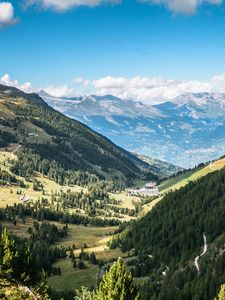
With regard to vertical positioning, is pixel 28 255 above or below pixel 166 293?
above

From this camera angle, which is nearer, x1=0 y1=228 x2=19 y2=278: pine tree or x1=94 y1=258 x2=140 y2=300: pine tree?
x1=94 y1=258 x2=140 y2=300: pine tree

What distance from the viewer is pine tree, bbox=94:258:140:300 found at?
7150 cm

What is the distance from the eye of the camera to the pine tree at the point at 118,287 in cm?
7150

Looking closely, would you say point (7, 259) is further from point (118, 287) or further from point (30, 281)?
point (118, 287)

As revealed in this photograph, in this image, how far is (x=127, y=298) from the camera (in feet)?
237

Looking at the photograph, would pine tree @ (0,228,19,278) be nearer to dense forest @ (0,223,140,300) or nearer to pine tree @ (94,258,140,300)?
dense forest @ (0,223,140,300)

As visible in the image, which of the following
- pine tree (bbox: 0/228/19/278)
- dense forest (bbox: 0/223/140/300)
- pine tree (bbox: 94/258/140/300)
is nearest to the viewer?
pine tree (bbox: 94/258/140/300)

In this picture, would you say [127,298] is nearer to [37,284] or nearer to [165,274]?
[37,284]

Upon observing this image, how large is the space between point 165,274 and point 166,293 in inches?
1294

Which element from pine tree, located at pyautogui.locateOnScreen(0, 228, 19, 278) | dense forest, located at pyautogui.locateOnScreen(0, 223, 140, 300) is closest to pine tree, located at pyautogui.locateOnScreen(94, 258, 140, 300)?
dense forest, located at pyautogui.locateOnScreen(0, 223, 140, 300)

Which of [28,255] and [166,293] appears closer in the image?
[28,255]

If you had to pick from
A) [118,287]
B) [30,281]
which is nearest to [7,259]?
[30,281]

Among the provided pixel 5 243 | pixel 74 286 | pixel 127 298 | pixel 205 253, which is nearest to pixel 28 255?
pixel 5 243

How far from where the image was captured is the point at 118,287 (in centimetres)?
7181
